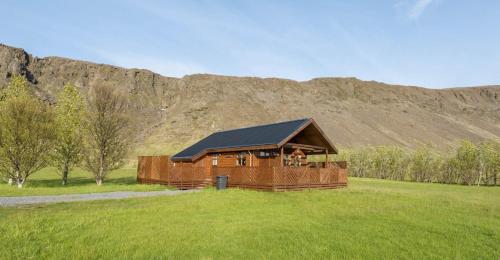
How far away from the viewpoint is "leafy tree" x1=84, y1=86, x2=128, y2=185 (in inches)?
1267

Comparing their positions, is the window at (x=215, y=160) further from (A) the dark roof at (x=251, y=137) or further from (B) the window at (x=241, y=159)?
(B) the window at (x=241, y=159)

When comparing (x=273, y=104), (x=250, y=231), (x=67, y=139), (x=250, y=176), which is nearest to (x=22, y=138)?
(x=67, y=139)

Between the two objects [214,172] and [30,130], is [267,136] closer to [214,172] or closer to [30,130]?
[214,172]

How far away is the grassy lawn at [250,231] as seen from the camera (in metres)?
9.23

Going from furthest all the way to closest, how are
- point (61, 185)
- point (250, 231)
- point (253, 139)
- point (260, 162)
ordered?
point (61, 185) < point (253, 139) < point (260, 162) < point (250, 231)

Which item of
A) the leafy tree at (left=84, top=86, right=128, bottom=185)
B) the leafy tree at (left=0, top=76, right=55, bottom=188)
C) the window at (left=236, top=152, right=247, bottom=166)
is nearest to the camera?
the leafy tree at (left=0, top=76, right=55, bottom=188)

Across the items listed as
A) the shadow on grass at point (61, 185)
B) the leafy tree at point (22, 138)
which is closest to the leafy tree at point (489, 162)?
the shadow on grass at point (61, 185)

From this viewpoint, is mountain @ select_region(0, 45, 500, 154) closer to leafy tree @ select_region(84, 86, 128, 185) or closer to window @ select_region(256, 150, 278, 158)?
leafy tree @ select_region(84, 86, 128, 185)

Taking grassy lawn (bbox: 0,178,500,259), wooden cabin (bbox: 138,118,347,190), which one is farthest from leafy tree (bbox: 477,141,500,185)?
grassy lawn (bbox: 0,178,500,259)

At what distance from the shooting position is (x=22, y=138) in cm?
2841

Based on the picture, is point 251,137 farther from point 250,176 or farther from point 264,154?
point 250,176

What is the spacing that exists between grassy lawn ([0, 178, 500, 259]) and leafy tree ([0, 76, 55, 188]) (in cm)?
1478

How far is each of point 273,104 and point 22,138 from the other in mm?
122623

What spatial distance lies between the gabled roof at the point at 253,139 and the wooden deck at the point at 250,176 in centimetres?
180
